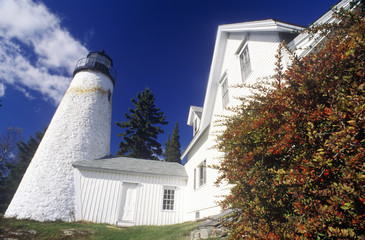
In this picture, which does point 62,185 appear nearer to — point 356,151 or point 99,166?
point 99,166

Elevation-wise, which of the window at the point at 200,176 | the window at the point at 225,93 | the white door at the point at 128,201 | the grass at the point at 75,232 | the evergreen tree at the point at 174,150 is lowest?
the grass at the point at 75,232

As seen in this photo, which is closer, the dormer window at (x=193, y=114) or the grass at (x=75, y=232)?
the grass at (x=75, y=232)

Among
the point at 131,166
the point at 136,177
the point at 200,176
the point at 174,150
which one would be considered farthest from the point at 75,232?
the point at 174,150

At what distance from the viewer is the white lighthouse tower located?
1155 centimetres

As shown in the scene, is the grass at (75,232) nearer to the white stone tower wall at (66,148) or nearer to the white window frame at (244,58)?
the white stone tower wall at (66,148)

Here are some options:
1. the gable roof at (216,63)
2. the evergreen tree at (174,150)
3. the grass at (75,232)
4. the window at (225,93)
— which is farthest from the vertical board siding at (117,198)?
the evergreen tree at (174,150)

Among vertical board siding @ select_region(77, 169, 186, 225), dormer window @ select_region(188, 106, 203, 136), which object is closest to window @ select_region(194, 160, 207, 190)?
vertical board siding @ select_region(77, 169, 186, 225)

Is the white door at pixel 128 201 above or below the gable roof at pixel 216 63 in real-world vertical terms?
below

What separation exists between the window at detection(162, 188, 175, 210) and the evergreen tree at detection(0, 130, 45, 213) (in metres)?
25.1

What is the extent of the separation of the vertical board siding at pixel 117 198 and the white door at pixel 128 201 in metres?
0.22

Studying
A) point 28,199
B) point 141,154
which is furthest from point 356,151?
point 141,154

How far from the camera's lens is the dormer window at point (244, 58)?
26.5ft

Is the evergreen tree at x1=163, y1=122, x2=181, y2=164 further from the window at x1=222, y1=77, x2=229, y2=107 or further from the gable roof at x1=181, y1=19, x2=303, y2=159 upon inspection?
the window at x1=222, y1=77, x2=229, y2=107

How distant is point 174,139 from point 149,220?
80.9 ft
